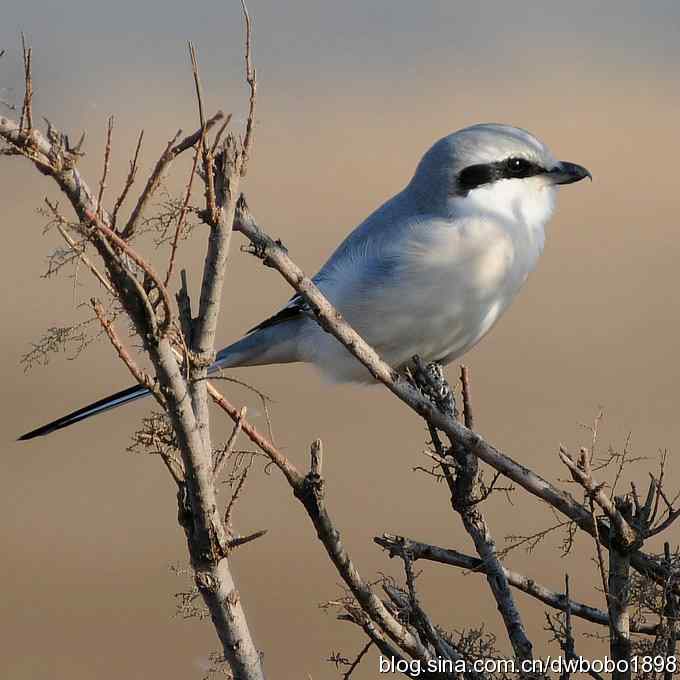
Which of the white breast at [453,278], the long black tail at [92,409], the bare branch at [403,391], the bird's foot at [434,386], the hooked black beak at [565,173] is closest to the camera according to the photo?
the bare branch at [403,391]

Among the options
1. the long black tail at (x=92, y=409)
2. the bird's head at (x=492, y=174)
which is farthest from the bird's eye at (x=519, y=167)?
the long black tail at (x=92, y=409)

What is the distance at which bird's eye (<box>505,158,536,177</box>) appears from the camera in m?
2.77

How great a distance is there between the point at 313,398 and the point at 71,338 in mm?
5947

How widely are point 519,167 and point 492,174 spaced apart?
0.07 m

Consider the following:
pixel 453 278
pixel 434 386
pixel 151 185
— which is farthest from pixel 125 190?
pixel 453 278

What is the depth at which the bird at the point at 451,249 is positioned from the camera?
8.87 ft

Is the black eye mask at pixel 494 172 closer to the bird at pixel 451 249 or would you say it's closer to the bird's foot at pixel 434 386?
the bird at pixel 451 249

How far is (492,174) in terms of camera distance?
2.76 meters

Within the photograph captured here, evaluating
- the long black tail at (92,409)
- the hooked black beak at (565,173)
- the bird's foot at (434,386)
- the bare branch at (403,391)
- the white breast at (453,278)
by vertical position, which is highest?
the hooked black beak at (565,173)

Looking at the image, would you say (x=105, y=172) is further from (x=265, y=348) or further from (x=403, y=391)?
(x=265, y=348)

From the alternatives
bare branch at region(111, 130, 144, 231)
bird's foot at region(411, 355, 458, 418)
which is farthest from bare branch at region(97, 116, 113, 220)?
bird's foot at region(411, 355, 458, 418)

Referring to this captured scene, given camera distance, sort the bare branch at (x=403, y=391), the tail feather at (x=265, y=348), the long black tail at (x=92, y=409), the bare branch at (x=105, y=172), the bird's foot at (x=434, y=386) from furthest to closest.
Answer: the tail feather at (x=265, y=348)
the long black tail at (x=92, y=409)
the bird's foot at (x=434, y=386)
the bare branch at (x=403, y=391)
the bare branch at (x=105, y=172)

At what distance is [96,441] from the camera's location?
6945 mm

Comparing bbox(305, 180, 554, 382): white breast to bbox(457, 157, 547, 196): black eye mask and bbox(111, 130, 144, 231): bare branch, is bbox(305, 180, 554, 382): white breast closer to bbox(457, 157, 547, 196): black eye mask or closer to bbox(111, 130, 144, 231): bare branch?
bbox(457, 157, 547, 196): black eye mask
